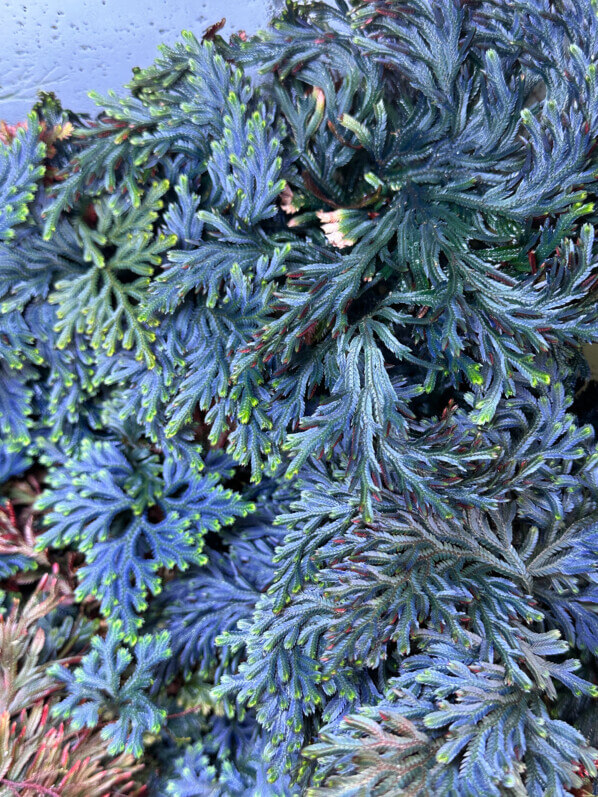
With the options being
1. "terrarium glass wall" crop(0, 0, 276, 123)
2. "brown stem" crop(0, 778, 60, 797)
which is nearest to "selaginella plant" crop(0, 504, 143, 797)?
"brown stem" crop(0, 778, 60, 797)

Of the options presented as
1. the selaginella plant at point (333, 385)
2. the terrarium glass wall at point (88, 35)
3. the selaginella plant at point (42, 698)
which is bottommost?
the selaginella plant at point (42, 698)

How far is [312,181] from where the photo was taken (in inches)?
45.1

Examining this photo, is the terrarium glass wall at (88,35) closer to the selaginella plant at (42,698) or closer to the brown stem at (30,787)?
the selaginella plant at (42,698)

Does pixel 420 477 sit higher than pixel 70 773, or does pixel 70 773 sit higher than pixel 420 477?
pixel 420 477

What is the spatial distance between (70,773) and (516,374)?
3.61ft

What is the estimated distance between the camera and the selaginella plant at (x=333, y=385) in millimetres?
988

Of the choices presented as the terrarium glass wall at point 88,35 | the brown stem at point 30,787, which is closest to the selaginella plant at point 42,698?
the brown stem at point 30,787

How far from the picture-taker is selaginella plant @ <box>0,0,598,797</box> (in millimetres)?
988

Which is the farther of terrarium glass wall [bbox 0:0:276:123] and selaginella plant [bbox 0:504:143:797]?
terrarium glass wall [bbox 0:0:276:123]

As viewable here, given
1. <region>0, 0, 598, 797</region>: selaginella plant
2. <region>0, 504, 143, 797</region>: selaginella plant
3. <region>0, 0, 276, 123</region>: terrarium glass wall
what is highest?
<region>0, 0, 276, 123</region>: terrarium glass wall

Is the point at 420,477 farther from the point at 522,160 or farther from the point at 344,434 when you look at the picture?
the point at 522,160

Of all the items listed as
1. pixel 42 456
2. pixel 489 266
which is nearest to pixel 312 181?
pixel 489 266

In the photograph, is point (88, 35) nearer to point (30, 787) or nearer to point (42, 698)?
point (42, 698)

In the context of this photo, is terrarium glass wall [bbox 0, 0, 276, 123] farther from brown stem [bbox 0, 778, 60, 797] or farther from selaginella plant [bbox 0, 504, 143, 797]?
brown stem [bbox 0, 778, 60, 797]
